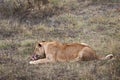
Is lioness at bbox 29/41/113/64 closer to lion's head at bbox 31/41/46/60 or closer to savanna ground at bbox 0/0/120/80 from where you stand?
lion's head at bbox 31/41/46/60

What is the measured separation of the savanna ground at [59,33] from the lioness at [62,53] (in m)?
0.19

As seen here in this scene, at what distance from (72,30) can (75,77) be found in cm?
506

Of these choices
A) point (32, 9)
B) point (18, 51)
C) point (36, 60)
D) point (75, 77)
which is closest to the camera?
point (75, 77)

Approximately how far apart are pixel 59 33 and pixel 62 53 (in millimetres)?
3178

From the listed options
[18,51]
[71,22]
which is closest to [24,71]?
[18,51]

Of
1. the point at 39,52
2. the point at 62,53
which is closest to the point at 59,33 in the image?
the point at 39,52

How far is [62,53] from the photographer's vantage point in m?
9.53

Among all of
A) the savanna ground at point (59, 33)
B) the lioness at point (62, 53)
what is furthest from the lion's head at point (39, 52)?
the savanna ground at point (59, 33)

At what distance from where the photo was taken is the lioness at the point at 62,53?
9273 millimetres

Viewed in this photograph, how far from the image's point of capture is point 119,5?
1546cm

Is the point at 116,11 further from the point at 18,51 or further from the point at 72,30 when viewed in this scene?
the point at 18,51

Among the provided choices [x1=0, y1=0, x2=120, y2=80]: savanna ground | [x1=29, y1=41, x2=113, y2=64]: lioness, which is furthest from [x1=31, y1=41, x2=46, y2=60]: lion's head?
[x1=0, y1=0, x2=120, y2=80]: savanna ground

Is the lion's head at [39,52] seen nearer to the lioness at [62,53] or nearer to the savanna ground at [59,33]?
the lioness at [62,53]

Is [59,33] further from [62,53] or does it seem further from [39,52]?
[62,53]
